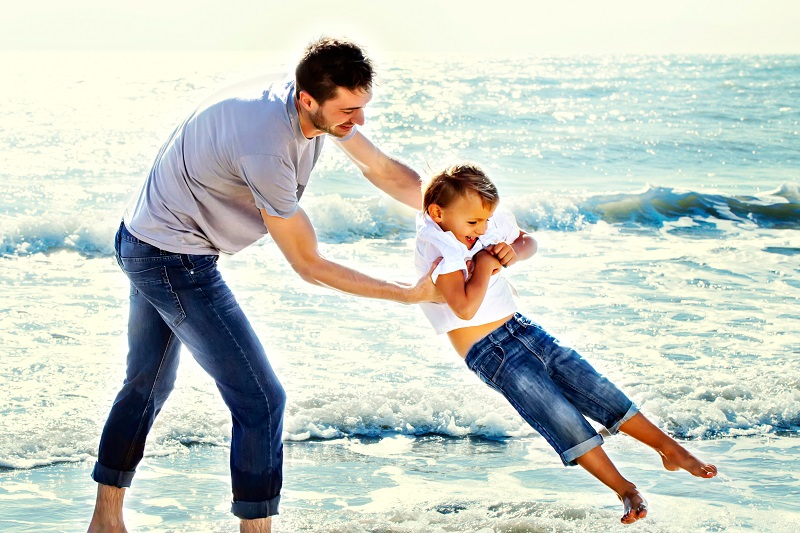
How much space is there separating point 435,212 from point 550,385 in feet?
2.38

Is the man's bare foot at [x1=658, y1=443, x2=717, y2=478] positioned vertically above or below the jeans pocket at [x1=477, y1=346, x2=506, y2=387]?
below

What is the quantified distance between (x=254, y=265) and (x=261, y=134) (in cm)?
652

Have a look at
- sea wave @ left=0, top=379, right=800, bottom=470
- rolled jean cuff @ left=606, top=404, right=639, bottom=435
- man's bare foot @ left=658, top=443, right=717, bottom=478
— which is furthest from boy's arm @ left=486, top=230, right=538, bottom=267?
sea wave @ left=0, top=379, right=800, bottom=470

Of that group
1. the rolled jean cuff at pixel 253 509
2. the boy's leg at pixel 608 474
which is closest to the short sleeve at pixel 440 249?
the boy's leg at pixel 608 474

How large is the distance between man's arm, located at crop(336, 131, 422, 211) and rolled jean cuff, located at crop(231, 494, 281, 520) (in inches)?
48.0

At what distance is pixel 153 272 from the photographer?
10.3 ft

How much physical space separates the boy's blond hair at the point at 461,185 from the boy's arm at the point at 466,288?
9.1 inches

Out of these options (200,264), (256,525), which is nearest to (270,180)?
(200,264)

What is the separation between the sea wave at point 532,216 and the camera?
10.7 meters

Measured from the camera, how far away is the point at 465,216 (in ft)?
10.8

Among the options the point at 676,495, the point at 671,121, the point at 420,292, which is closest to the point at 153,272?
the point at 420,292

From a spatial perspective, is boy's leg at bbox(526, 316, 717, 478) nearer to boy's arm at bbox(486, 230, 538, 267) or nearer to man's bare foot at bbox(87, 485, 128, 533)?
boy's arm at bbox(486, 230, 538, 267)

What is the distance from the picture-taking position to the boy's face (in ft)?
10.7

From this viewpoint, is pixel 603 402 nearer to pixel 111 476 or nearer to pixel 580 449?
pixel 580 449
